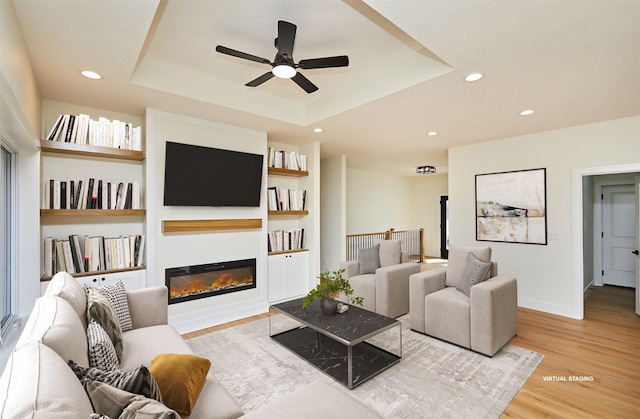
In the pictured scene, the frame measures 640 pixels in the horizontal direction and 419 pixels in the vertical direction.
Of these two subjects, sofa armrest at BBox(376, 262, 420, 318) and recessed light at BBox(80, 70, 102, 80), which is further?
sofa armrest at BBox(376, 262, 420, 318)

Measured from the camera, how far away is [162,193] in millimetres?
3537

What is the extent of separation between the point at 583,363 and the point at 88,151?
5.14 meters

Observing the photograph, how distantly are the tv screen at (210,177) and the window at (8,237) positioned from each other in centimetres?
125

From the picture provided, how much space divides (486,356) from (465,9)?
9.56 feet

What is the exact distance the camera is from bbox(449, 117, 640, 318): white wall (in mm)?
3803

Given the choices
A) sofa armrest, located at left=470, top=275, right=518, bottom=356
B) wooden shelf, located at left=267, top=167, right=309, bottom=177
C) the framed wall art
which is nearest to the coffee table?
sofa armrest, located at left=470, top=275, right=518, bottom=356

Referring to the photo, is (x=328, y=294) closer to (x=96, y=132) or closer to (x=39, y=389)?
(x=39, y=389)

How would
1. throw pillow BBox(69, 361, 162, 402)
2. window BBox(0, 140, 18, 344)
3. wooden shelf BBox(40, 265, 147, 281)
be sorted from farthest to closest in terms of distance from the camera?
wooden shelf BBox(40, 265, 147, 281)
window BBox(0, 140, 18, 344)
throw pillow BBox(69, 361, 162, 402)

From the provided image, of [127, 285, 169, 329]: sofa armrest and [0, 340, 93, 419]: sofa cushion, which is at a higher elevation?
[0, 340, 93, 419]: sofa cushion

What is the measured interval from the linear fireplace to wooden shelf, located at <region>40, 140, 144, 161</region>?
135 centimetres

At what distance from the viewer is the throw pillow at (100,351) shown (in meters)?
1.50

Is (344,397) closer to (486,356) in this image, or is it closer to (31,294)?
(486,356)

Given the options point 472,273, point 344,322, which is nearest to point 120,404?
point 344,322

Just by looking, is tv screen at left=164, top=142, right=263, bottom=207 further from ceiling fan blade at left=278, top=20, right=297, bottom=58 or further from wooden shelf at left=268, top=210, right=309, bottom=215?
ceiling fan blade at left=278, top=20, right=297, bottom=58
